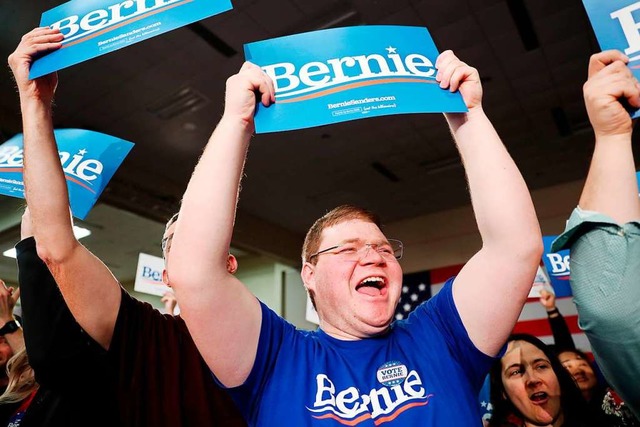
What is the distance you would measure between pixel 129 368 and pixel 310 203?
680cm

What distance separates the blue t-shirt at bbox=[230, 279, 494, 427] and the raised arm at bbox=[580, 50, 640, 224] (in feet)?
1.26

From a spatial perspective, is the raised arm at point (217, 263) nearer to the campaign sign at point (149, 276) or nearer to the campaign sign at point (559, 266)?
the campaign sign at point (559, 266)

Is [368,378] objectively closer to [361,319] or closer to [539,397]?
[361,319]

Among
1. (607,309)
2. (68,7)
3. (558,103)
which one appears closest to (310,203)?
(558,103)

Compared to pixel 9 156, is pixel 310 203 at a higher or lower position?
higher

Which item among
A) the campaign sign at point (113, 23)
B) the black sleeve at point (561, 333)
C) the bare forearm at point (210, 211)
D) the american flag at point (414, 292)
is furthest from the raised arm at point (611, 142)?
the american flag at point (414, 292)

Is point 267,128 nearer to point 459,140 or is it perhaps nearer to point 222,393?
point 459,140

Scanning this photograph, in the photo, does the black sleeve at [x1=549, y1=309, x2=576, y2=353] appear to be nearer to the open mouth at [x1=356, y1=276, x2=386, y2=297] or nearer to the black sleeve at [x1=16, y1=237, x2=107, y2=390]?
the open mouth at [x1=356, y1=276, x2=386, y2=297]

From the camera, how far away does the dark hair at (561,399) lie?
5.72ft

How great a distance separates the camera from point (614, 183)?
0.74 meters

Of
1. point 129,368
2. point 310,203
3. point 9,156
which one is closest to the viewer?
point 129,368

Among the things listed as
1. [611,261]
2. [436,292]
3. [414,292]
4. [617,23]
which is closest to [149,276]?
[617,23]

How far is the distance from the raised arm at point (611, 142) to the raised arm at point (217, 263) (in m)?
0.62

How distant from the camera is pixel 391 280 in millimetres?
1126
